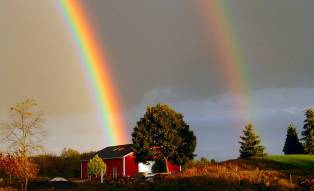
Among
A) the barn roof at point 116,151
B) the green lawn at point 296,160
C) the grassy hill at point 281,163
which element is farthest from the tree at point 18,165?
the green lawn at point 296,160

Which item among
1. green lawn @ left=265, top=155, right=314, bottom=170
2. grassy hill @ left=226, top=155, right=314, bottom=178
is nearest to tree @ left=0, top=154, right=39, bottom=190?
grassy hill @ left=226, top=155, right=314, bottom=178

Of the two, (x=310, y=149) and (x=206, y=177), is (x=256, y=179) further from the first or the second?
(x=310, y=149)

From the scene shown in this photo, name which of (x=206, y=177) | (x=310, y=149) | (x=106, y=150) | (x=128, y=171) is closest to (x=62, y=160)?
(x=106, y=150)

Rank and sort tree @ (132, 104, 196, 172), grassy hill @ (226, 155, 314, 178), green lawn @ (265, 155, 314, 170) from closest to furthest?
grassy hill @ (226, 155, 314, 178) < green lawn @ (265, 155, 314, 170) < tree @ (132, 104, 196, 172)

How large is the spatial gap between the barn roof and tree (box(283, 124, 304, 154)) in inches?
1074

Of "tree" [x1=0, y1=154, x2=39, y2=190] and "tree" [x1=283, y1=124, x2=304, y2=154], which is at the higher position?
"tree" [x1=283, y1=124, x2=304, y2=154]

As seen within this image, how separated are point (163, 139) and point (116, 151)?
16.0m

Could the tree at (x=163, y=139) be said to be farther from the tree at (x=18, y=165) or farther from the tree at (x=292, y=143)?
the tree at (x=292, y=143)

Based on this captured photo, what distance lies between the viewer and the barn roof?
69175 mm

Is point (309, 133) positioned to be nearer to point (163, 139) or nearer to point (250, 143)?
point (250, 143)

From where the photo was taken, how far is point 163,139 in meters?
59.2

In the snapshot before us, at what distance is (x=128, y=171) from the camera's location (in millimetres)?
67375

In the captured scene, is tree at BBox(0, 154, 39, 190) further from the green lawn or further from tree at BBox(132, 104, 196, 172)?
the green lawn

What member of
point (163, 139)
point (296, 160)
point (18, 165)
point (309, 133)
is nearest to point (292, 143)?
point (309, 133)
